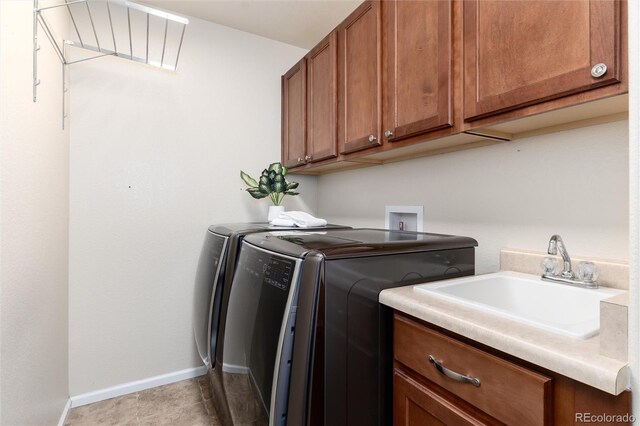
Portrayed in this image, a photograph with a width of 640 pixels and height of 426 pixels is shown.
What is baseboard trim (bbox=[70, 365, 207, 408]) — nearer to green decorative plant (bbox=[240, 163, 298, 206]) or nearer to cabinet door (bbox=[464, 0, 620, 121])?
green decorative plant (bbox=[240, 163, 298, 206])

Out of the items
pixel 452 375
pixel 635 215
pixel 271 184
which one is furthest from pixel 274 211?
pixel 635 215

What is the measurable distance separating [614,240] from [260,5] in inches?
86.5

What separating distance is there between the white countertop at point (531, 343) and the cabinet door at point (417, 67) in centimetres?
69

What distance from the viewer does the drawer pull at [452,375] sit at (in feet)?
2.28

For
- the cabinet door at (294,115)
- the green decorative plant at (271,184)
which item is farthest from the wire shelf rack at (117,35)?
the green decorative plant at (271,184)

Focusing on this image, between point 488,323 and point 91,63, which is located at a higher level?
point 91,63

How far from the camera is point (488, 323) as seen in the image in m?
0.69

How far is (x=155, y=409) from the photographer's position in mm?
1788

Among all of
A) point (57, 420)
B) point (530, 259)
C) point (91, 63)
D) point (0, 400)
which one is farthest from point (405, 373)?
point (91, 63)

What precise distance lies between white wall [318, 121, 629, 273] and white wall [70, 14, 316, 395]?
1.29 m

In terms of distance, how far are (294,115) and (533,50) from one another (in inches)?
62.9

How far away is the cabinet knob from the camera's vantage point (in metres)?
0.73

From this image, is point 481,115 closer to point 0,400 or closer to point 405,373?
point 405,373

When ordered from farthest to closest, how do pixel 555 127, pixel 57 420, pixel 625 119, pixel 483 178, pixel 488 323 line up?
pixel 57 420, pixel 483 178, pixel 555 127, pixel 625 119, pixel 488 323
